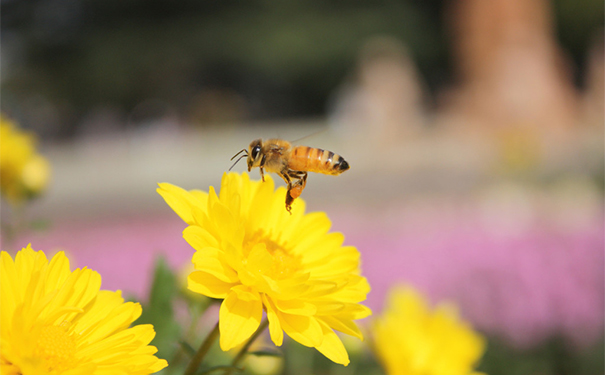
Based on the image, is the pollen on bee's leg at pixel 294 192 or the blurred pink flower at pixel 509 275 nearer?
the pollen on bee's leg at pixel 294 192

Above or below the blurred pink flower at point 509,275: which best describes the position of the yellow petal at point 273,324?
below

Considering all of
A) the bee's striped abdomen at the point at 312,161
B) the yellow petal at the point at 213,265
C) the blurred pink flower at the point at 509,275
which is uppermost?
the blurred pink flower at the point at 509,275

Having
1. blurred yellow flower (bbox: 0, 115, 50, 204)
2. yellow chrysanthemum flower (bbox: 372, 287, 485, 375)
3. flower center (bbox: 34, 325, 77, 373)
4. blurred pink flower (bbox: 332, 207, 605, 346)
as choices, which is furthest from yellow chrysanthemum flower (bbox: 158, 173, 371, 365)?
blurred pink flower (bbox: 332, 207, 605, 346)

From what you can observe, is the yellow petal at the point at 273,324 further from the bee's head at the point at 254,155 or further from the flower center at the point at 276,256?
the bee's head at the point at 254,155

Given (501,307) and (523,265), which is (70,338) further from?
(523,265)

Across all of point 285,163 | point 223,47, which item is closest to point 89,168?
point 223,47

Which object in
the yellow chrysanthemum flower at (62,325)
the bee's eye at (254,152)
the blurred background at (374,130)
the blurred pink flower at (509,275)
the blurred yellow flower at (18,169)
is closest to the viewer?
the yellow chrysanthemum flower at (62,325)

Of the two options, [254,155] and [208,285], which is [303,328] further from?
[254,155]

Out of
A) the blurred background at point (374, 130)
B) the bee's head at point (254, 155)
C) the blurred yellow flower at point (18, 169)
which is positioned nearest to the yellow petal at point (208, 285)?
the bee's head at point (254, 155)
